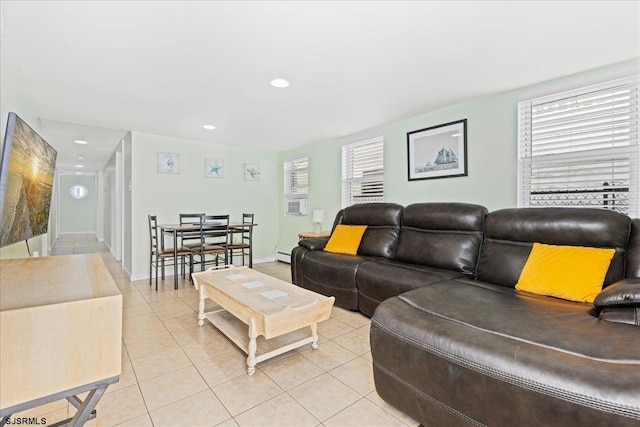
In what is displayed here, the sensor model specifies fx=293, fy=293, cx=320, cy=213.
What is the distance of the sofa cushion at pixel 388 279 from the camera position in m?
2.47

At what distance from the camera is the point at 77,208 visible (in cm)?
1095

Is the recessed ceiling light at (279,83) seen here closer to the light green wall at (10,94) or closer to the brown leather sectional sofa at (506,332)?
the light green wall at (10,94)

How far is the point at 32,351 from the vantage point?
719 millimetres

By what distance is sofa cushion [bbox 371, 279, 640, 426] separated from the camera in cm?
100

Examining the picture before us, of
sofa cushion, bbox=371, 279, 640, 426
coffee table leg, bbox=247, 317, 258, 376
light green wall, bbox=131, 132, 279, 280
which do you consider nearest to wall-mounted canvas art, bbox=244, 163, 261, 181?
light green wall, bbox=131, 132, 279, 280

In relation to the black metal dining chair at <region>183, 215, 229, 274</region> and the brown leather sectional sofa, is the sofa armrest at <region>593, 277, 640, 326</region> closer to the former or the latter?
the brown leather sectional sofa

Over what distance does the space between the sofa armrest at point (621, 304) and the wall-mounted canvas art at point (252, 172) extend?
5147mm

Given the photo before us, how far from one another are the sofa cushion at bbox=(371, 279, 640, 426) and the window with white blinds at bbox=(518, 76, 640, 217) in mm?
1205

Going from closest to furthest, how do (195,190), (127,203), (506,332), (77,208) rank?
1. (506,332)
2. (127,203)
3. (195,190)
4. (77,208)

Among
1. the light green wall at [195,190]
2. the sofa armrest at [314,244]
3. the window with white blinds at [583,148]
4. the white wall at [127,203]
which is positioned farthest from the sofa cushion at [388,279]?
the white wall at [127,203]

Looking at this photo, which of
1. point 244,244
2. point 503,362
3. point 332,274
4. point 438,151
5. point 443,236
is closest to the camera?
point 503,362

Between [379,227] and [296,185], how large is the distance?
2482mm

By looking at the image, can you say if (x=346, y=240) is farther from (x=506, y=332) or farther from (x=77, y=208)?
(x=77, y=208)

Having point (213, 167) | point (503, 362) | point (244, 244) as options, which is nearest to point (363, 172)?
point (244, 244)
